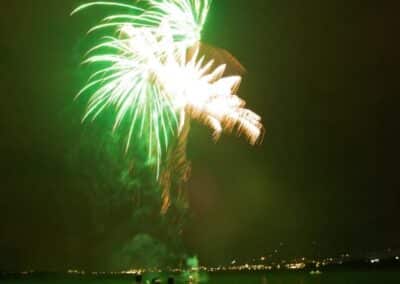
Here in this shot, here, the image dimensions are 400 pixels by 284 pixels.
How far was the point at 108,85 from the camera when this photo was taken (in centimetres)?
1869

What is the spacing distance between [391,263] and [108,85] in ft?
574

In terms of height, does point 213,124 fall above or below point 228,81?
below

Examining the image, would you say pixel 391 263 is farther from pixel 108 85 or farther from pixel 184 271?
pixel 108 85

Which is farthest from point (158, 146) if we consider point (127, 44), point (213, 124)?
point (127, 44)

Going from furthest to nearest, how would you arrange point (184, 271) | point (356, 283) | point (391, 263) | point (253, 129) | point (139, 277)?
point (391, 263) → point (184, 271) → point (356, 283) → point (139, 277) → point (253, 129)

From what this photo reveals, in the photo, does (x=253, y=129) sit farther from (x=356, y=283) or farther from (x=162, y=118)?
(x=356, y=283)

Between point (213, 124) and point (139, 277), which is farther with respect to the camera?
point (139, 277)

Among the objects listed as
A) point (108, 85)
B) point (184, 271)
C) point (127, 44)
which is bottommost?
point (184, 271)

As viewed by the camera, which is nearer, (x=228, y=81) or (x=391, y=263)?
(x=228, y=81)

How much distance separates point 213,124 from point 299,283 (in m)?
57.4

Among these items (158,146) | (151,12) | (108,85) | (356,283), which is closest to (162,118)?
(158,146)

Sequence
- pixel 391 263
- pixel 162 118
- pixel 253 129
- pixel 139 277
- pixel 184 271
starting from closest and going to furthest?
pixel 253 129, pixel 162 118, pixel 139 277, pixel 184 271, pixel 391 263

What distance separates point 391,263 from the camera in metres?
177

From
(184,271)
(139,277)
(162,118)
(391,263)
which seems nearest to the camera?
(162,118)
